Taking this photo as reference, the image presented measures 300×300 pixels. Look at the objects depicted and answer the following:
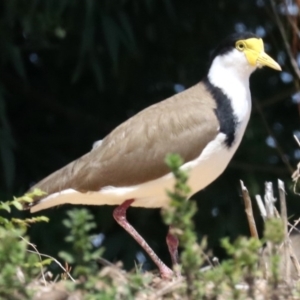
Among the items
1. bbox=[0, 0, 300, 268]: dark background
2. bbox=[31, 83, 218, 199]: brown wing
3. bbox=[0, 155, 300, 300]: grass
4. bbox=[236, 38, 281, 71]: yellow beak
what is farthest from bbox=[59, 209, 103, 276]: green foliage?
bbox=[0, 0, 300, 268]: dark background

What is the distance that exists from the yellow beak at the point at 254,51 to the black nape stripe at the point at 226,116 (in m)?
0.24

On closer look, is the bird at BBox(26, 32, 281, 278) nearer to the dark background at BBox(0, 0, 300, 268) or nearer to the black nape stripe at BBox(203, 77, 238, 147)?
the black nape stripe at BBox(203, 77, 238, 147)

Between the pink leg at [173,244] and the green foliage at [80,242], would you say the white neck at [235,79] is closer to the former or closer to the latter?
the pink leg at [173,244]

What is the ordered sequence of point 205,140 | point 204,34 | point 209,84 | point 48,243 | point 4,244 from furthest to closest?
point 204,34 → point 48,243 → point 209,84 → point 205,140 → point 4,244

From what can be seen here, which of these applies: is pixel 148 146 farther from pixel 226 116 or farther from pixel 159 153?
pixel 226 116

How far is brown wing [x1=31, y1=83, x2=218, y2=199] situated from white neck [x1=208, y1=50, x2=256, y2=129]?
4.3 inches

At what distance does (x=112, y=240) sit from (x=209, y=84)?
226 cm

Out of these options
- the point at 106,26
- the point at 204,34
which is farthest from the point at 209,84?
the point at 204,34

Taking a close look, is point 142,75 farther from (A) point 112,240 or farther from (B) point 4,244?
(B) point 4,244

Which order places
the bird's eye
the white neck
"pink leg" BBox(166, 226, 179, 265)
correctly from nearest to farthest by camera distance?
the white neck, "pink leg" BBox(166, 226, 179, 265), the bird's eye

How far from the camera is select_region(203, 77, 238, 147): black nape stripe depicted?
507 centimetres

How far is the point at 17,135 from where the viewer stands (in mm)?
8055

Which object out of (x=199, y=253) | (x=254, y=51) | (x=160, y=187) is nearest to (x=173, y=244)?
(x=160, y=187)

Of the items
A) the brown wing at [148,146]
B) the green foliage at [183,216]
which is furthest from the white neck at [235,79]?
the green foliage at [183,216]
